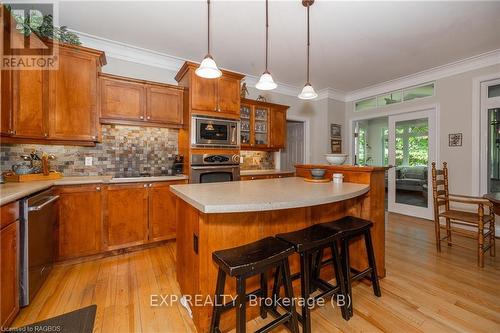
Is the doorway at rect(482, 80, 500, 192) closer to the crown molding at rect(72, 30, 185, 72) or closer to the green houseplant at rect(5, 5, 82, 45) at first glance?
the crown molding at rect(72, 30, 185, 72)

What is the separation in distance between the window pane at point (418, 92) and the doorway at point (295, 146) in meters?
2.10

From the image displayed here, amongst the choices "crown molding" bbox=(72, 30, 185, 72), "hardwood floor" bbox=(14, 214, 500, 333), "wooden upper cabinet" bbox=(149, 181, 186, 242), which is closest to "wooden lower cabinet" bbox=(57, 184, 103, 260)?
"hardwood floor" bbox=(14, 214, 500, 333)

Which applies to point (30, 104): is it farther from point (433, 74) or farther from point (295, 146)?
point (433, 74)

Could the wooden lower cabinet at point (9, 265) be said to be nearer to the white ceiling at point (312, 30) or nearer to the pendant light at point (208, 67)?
the pendant light at point (208, 67)

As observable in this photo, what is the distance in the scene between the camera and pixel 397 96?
4648 mm

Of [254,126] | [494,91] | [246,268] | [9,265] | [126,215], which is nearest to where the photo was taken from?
[246,268]

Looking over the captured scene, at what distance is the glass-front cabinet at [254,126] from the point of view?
4227mm

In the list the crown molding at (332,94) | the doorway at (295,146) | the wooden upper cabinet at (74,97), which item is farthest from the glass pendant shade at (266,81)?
the crown molding at (332,94)

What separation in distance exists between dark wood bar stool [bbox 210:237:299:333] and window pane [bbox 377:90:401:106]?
15.1 ft

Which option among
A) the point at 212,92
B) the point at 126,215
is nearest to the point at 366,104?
the point at 212,92

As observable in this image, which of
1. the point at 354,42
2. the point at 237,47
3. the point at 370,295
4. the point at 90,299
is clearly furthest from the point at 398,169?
the point at 90,299

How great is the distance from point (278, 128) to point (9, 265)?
13.4 feet

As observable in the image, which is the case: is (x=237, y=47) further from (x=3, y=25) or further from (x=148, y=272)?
(x=148, y=272)

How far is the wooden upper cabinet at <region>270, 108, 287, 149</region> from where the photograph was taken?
14.9 ft
